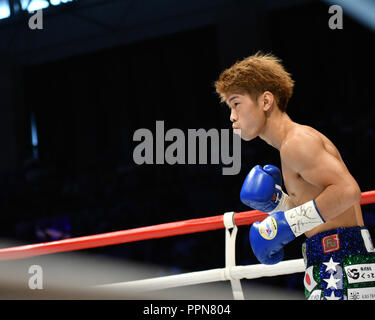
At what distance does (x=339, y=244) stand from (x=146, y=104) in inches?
216

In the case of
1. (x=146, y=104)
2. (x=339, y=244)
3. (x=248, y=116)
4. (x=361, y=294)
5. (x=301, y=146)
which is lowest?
(x=361, y=294)

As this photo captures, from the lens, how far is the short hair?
1310 mm

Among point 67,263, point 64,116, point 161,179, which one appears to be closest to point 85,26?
point 64,116

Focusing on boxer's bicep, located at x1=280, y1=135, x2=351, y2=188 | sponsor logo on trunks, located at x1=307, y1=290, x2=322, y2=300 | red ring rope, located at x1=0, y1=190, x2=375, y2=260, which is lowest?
sponsor logo on trunks, located at x1=307, y1=290, x2=322, y2=300

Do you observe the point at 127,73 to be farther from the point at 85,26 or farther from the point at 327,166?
the point at 327,166

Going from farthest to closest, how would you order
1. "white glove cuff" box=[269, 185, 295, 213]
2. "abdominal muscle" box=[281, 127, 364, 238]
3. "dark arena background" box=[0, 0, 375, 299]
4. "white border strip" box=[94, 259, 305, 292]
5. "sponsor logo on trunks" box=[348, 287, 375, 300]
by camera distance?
"dark arena background" box=[0, 0, 375, 299] < "white border strip" box=[94, 259, 305, 292] < "white glove cuff" box=[269, 185, 295, 213] < "abdominal muscle" box=[281, 127, 364, 238] < "sponsor logo on trunks" box=[348, 287, 375, 300]

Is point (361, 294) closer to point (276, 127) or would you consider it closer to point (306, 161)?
point (306, 161)

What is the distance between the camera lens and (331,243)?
118 cm

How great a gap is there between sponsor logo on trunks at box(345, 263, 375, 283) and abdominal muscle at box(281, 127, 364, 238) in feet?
0.36

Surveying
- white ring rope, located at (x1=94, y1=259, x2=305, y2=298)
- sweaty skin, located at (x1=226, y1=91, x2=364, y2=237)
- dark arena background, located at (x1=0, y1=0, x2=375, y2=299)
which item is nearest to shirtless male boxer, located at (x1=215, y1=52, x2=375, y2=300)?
sweaty skin, located at (x1=226, y1=91, x2=364, y2=237)

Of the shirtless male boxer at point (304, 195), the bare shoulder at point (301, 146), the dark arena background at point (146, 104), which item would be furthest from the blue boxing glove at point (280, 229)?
the dark arena background at point (146, 104)

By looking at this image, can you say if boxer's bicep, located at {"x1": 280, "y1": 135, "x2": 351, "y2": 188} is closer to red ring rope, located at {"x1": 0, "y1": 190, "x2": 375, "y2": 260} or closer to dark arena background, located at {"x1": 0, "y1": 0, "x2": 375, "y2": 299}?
red ring rope, located at {"x1": 0, "y1": 190, "x2": 375, "y2": 260}

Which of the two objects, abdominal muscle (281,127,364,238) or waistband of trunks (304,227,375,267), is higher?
abdominal muscle (281,127,364,238)

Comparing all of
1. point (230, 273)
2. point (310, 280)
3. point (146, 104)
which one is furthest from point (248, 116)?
point (146, 104)
